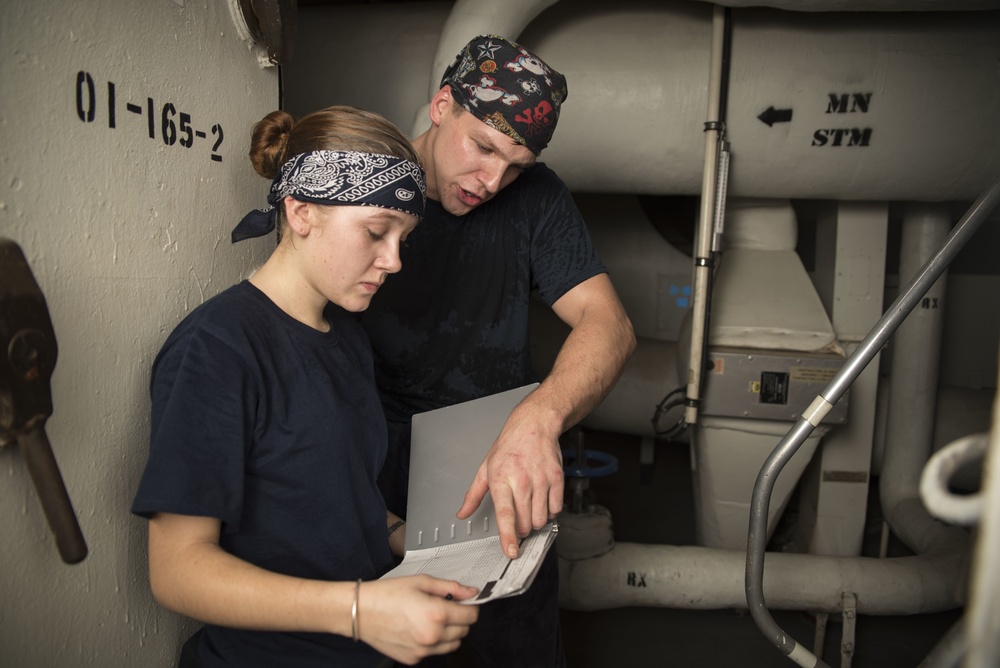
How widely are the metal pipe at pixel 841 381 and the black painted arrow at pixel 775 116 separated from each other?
0.82 metres

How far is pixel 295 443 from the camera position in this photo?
2.68 feet

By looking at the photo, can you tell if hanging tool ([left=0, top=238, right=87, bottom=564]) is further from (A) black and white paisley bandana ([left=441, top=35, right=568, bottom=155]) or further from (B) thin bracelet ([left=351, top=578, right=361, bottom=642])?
(A) black and white paisley bandana ([left=441, top=35, right=568, bottom=155])

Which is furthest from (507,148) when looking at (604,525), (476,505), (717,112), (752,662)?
(752,662)

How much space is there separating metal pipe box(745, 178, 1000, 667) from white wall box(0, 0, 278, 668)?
1027mm

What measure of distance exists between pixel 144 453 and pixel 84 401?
0.47 feet

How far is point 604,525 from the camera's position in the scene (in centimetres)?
207

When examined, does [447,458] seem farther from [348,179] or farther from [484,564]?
[348,179]

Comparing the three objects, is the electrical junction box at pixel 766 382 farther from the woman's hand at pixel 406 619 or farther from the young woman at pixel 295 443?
the woman's hand at pixel 406 619

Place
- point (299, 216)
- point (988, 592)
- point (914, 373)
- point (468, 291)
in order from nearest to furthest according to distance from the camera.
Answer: point (988, 592), point (299, 216), point (468, 291), point (914, 373)

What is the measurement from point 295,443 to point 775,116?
1.63 meters

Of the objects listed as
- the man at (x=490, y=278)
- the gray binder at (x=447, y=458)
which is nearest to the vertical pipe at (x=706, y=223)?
the man at (x=490, y=278)

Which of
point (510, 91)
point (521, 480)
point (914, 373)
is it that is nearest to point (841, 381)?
point (521, 480)

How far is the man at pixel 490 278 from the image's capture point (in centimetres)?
112

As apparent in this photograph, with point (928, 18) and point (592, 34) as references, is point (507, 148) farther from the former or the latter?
point (928, 18)
